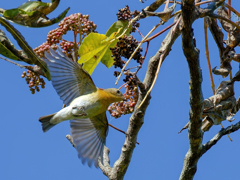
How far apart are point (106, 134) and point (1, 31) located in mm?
1734

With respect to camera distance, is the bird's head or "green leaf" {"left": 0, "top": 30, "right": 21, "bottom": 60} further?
the bird's head

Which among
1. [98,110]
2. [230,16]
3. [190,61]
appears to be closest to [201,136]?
[190,61]

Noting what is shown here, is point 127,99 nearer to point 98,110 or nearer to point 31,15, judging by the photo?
point 98,110

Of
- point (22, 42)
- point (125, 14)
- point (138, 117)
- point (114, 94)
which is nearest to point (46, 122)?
point (114, 94)

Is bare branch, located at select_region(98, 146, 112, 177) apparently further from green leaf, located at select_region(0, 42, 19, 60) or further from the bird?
green leaf, located at select_region(0, 42, 19, 60)

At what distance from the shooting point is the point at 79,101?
3.67m

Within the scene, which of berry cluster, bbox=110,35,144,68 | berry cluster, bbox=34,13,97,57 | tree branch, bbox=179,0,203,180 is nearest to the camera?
tree branch, bbox=179,0,203,180

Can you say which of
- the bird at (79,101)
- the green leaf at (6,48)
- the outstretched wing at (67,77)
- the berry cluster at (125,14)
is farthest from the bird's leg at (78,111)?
the berry cluster at (125,14)

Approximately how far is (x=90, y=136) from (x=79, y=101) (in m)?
0.58

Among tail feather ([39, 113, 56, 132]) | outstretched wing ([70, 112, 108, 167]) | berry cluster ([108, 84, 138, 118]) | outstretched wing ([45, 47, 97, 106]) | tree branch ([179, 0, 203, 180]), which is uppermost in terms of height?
outstretched wing ([45, 47, 97, 106])

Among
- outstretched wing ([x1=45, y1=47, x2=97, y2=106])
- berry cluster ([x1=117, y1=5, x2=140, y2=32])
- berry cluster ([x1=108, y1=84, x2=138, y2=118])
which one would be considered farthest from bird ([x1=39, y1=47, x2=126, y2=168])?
berry cluster ([x1=117, y1=5, x2=140, y2=32])

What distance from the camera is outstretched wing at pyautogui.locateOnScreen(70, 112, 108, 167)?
3777mm

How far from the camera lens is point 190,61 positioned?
225 cm

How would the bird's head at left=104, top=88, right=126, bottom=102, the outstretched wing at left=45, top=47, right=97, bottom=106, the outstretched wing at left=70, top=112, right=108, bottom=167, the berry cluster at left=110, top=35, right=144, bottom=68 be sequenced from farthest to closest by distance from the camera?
the outstretched wing at left=70, top=112, right=108, bottom=167
the bird's head at left=104, top=88, right=126, bottom=102
the outstretched wing at left=45, top=47, right=97, bottom=106
the berry cluster at left=110, top=35, right=144, bottom=68
